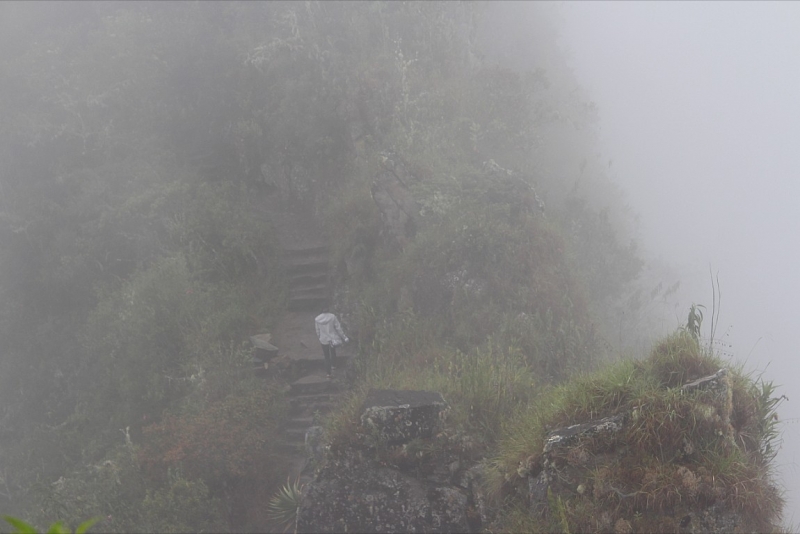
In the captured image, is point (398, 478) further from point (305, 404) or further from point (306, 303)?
point (306, 303)

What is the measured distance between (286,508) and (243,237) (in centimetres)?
659

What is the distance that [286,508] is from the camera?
22.5ft

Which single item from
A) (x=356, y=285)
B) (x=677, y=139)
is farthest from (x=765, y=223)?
(x=356, y=285)

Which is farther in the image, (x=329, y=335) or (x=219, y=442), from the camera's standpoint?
(x=329, y=335)

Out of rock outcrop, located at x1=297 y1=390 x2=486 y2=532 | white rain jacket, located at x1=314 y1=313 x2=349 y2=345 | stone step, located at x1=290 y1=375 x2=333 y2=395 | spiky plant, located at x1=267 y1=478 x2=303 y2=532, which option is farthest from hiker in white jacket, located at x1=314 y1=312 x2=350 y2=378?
rock outcrop, located at x1=297 y1=390 x2=486 y2=532

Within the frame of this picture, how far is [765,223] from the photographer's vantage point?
37594mm

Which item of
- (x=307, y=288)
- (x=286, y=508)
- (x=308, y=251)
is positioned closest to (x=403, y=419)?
(x=286, y=508)

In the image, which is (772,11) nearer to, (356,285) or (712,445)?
(356,285)

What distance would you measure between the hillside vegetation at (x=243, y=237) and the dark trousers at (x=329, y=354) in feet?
2.57

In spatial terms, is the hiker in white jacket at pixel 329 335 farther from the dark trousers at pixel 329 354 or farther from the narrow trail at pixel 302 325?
the narrow trail at pixel 302 325

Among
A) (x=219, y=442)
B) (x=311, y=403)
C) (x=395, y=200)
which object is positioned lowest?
(x=311, y=403)

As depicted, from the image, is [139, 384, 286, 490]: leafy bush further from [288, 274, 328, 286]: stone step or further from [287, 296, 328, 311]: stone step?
[288, 274, 328, 286]: stone step

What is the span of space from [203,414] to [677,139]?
129ft

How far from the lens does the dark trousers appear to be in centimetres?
923
